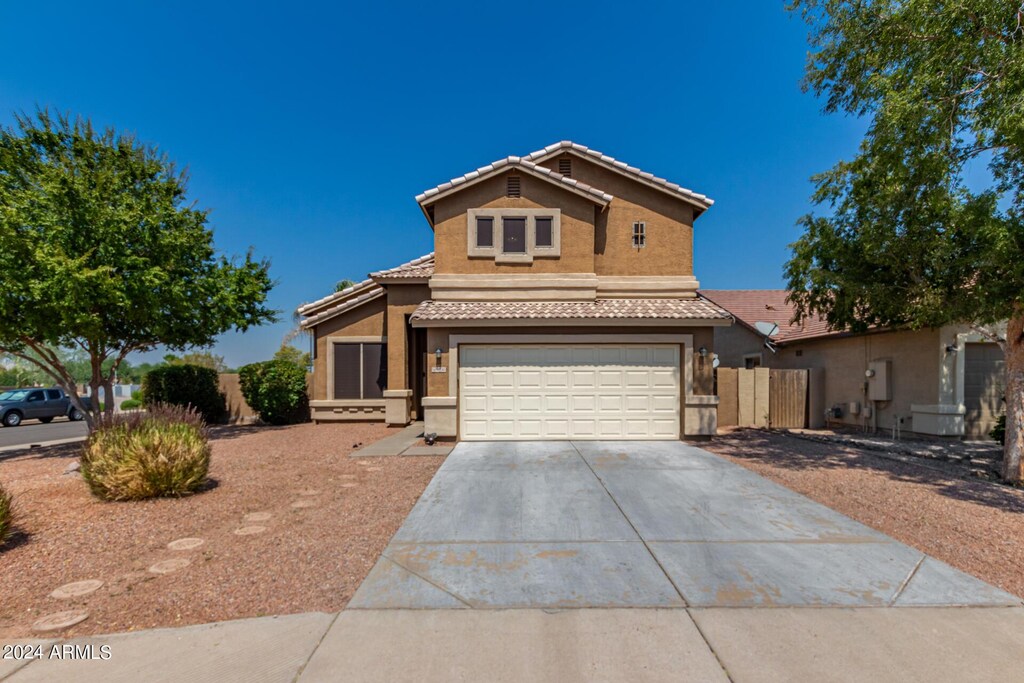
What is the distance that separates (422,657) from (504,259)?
1043cm

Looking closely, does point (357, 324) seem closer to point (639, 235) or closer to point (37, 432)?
point (639, 235)

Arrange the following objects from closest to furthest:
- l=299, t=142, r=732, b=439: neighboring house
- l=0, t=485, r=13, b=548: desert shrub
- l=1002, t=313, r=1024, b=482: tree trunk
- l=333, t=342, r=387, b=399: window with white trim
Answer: l=0, t=485, r=13, b=548: desert shrub
l=1002, t=313, r=1024, b=482: tree trunk
l=299, t=142, r=732, b=439: neighboring house
l=333, t=342, r=387, b=399: window with white trim

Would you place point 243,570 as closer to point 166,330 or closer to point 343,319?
point 166,330

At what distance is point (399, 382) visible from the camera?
593 inches

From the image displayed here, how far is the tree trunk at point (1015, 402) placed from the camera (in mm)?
8070

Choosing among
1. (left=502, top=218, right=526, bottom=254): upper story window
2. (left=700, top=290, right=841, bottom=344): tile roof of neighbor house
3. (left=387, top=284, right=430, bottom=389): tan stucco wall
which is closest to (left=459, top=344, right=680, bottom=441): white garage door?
(left=502, top=218, right=526, bottom=254): upper story window

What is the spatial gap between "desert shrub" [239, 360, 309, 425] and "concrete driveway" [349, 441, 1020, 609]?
11096 mm

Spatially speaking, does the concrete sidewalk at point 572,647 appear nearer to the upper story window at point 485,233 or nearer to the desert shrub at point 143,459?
the desert shrub at point 143,459

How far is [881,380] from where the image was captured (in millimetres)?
13727

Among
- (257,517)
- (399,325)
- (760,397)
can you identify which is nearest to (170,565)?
(257,517)

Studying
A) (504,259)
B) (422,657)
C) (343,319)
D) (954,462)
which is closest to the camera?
(422,657)

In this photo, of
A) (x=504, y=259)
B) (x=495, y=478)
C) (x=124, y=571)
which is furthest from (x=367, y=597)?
(x=504, y=259)

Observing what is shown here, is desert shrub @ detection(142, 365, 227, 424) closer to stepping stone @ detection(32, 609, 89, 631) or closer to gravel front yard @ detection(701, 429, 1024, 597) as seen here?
stepping stone @ detection(32, 609, 89, 631)

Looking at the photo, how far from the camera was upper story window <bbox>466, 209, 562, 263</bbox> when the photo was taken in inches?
502
